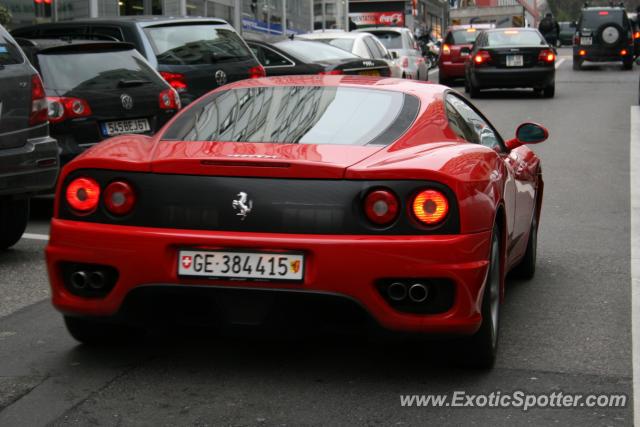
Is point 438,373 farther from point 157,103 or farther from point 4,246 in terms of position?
point 157,103

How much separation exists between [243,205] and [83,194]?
71 centimetres

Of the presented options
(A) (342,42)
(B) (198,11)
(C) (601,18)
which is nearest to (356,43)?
(A) (342,42)

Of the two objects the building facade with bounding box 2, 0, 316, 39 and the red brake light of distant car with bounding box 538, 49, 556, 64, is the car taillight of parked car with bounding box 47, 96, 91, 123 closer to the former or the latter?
the building facade with bounding box 2, 0, 316, 39

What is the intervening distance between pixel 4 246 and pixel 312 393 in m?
4.20

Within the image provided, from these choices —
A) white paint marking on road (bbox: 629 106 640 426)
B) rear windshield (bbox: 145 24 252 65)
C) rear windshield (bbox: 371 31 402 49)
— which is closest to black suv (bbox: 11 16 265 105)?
rear windshield (bbox: 145 24 252 65)

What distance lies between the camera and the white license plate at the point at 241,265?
4.68 meters

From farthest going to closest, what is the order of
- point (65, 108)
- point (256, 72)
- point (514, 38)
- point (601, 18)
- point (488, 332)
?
point (601, 18) → point (514, 38) → point (256, 72) → point (65, 108) → point (488, 332)

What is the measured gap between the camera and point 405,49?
28344 mm

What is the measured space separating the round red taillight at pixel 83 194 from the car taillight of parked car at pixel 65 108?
191 inches

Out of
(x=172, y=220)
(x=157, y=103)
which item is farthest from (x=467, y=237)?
(x=157, y=103)

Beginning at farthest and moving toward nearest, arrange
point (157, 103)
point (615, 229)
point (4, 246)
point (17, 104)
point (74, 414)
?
point (157, 103) → point (615, 229) → point (4, 246) → point (17, 104) → point (74, 414)

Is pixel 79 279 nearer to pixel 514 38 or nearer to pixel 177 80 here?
pixel 177 80

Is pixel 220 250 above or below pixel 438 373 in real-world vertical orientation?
above

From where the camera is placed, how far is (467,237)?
15.6 feet
